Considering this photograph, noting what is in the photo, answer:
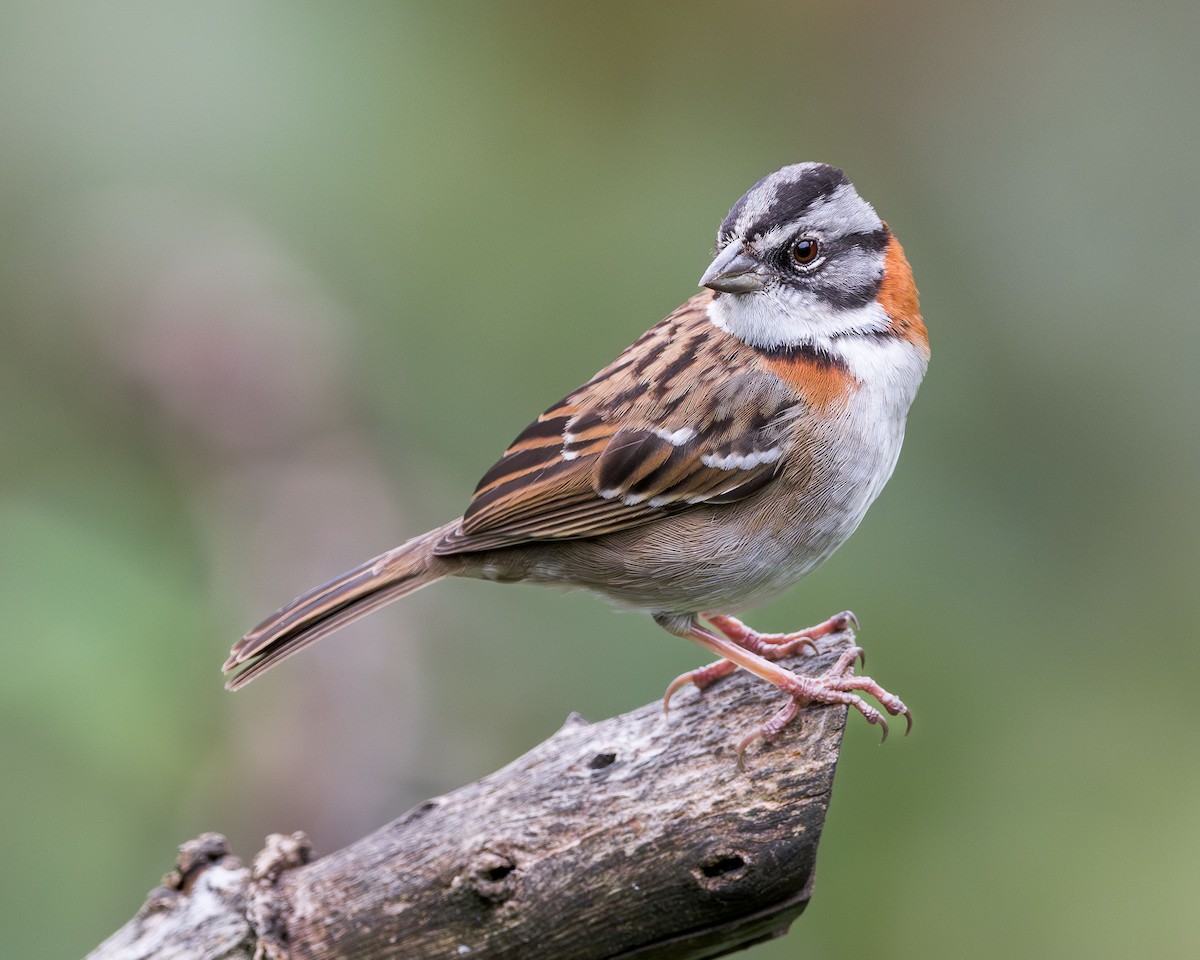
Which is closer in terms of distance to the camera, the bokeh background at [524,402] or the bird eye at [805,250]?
the bird eye at [805,250]

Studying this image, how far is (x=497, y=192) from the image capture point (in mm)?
6148

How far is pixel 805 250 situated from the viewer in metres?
3.75

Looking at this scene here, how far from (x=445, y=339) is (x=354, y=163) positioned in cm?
94

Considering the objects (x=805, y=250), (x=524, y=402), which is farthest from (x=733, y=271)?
(x=524, y=402)

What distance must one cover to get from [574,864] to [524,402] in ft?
8.74

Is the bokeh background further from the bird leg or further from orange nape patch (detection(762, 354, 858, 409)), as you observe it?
orange nape patch (detection(762, 354, 858, 409))

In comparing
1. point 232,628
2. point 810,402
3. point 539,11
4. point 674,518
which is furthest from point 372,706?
point 539,11

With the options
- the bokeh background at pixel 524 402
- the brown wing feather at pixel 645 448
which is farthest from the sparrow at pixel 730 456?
the bokeh background at pixel 524 402

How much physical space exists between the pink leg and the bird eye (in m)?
1.06

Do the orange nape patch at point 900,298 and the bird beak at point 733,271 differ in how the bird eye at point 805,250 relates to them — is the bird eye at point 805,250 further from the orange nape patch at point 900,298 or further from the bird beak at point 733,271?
the orange nape patch at point 900,298

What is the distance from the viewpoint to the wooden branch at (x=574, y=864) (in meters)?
3.12

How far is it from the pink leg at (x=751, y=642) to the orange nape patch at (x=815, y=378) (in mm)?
680

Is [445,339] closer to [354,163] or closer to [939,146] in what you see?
[354,163]

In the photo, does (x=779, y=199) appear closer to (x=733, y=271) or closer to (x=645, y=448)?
(x=733, y=271)
